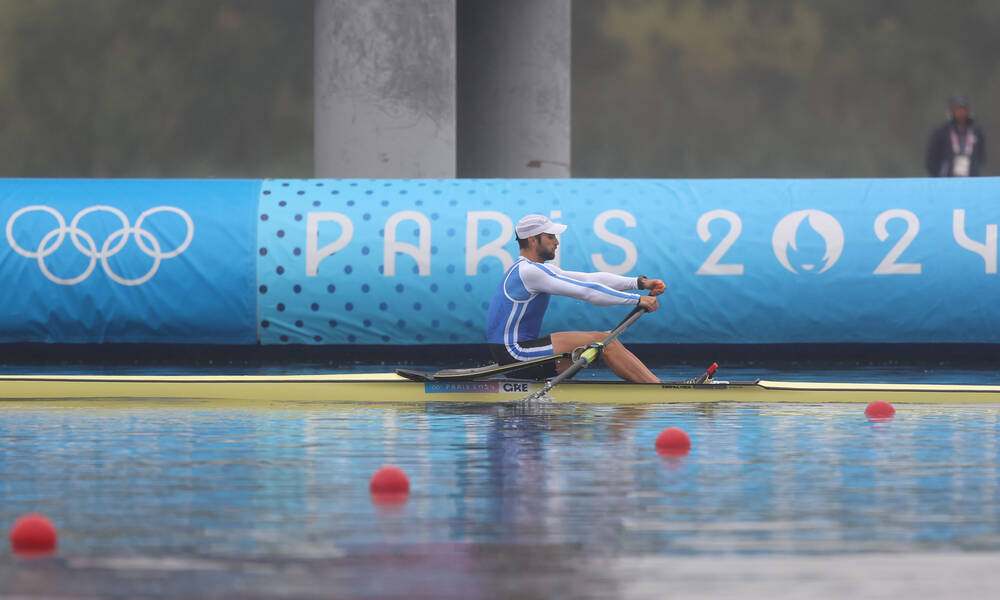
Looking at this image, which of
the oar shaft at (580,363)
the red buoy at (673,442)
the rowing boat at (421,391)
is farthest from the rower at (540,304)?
the red buoy at (673,442)

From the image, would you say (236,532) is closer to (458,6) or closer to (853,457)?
(853,457)

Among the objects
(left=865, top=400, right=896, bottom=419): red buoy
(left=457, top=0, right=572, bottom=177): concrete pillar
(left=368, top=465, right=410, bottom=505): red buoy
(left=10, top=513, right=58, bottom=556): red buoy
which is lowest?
(left=10, top=513, right=58, bottom=556): red buoy

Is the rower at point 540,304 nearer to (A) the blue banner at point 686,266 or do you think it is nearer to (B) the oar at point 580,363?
(B) the oar at point 580,363

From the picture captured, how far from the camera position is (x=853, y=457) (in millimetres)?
8867

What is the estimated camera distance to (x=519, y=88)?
24.6 m

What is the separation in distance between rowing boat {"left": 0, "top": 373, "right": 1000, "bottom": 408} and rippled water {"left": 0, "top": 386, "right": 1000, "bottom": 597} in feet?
3.17

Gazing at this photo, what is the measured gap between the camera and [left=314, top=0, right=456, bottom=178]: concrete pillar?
19.8 metres

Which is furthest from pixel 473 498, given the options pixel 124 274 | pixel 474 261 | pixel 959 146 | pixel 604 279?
pixel 959 146

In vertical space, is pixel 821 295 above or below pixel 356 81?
below

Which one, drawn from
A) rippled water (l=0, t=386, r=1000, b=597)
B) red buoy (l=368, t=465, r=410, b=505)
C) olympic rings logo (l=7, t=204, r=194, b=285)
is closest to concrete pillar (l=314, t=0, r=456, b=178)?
olympic rings logo (l=7, t=204, r=194, b=285)

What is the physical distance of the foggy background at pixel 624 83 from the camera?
31.7 meters

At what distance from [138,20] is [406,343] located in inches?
689

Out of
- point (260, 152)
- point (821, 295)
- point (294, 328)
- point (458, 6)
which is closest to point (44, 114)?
point (260, 152)

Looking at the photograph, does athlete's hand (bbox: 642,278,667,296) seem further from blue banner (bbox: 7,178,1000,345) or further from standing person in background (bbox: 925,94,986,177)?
standing person in background (bbox: 925,94,986,177)
